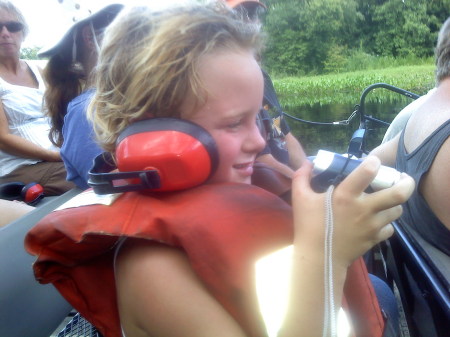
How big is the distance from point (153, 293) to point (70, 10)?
1.72 metres

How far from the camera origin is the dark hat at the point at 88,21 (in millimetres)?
1674

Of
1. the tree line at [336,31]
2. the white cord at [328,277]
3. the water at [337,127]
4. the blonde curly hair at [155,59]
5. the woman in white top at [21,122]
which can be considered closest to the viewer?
the white cord at [328,277]

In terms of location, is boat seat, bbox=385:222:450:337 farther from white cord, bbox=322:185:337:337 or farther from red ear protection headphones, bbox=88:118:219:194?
red ear protection headphones, bbox=88:118:219:194

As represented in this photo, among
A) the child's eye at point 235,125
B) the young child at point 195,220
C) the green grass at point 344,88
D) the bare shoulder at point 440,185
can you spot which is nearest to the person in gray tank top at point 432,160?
the bare shoulder at point 440,185

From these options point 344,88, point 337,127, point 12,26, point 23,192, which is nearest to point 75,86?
point 23,192

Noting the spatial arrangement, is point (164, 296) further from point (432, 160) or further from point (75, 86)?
point (75, 86)

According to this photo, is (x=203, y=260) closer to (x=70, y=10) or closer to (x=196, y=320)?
(x=196, y=320)

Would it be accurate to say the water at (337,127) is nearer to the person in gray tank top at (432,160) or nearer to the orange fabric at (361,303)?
the person in gray tank top at (432,160)

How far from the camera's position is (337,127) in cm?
471

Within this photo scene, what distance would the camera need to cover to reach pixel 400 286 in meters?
1.50

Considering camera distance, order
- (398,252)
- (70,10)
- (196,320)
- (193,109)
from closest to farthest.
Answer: (196,320)
(193,109)
(398,252)
(70,10)

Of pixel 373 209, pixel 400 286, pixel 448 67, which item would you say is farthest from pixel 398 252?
pixel 373 209

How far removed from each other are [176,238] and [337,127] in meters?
4.24

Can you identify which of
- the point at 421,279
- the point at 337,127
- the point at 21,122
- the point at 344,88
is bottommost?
the point at 344,88
